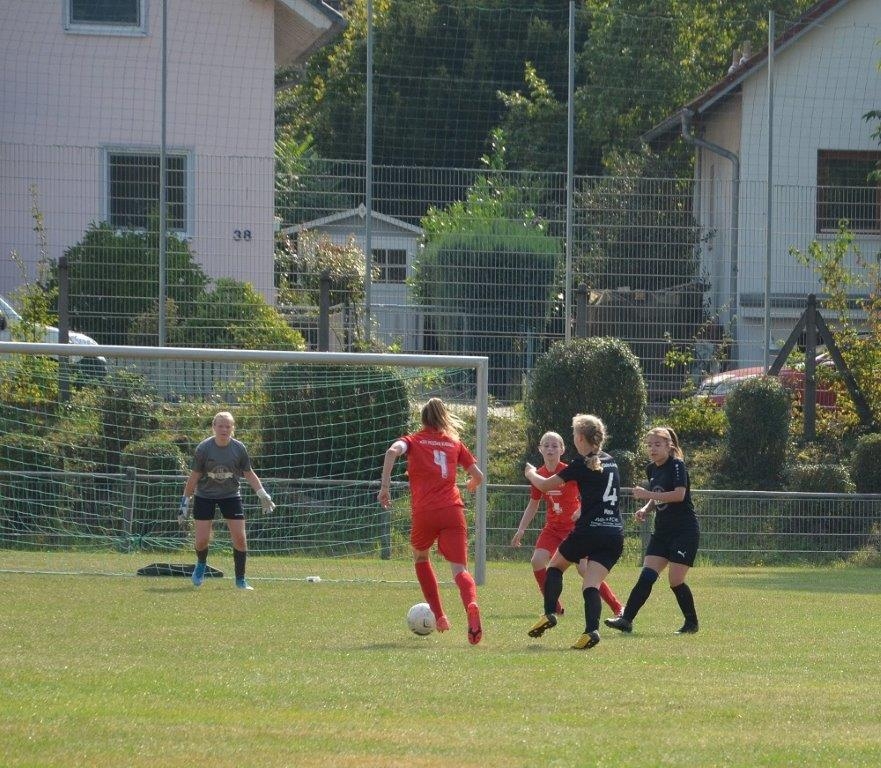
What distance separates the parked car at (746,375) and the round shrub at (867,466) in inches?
62.3

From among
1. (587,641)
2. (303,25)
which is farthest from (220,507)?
(303,25)

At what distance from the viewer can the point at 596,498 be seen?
11117 millimetres

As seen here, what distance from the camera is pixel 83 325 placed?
22.5 m

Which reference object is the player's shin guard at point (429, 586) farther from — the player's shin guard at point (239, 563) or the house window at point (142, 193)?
the house window at point (142, 193)

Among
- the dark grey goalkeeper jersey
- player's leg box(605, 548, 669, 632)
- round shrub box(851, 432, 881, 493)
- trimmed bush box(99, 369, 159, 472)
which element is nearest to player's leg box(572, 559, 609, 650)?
Result: player's leg box(605, 548, 669, 632)

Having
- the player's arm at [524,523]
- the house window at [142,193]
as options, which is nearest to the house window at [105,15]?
the house window at [142,193]

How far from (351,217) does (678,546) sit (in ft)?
41.6

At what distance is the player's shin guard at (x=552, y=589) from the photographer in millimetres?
11180

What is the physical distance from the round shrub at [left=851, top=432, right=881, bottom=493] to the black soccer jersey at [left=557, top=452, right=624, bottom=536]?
1177 centimetres

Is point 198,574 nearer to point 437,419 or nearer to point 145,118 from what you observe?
point 437,419

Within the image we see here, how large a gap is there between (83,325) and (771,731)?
16616 mm

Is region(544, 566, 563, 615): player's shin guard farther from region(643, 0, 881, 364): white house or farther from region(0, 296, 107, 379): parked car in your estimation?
region(643, 0, 881, 364): white house

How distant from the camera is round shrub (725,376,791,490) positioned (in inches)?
871

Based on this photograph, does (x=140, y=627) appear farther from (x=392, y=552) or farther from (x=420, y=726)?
(x=392, y=552)
